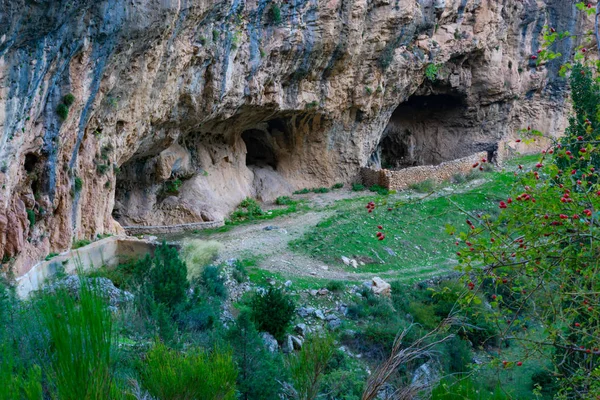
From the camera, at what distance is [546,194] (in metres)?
4.57

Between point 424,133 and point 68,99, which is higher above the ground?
point 68,99

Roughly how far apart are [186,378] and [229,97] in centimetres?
1331

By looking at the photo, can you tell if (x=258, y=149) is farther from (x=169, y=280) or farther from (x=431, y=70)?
(x=169, y=280)

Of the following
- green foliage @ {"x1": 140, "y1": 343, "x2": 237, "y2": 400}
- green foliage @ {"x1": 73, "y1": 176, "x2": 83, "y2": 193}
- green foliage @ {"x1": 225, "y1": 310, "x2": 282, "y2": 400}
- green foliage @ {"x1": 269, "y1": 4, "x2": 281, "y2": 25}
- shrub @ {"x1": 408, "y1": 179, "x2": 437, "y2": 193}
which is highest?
green foliage @ {"x1": 269, "y1": 4, "x2": 281, "y2": 25}

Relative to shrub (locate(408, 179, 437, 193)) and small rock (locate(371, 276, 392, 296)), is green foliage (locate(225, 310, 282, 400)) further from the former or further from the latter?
shrub (locate(408, 179, 437, 193))

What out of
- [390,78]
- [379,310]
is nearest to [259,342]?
[379,310]

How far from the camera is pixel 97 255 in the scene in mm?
12492

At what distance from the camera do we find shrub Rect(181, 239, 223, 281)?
41.2 feet

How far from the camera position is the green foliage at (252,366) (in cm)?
582

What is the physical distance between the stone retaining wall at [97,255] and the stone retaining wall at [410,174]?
11.6 meters

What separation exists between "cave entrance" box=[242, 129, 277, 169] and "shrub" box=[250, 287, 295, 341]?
12.8 m

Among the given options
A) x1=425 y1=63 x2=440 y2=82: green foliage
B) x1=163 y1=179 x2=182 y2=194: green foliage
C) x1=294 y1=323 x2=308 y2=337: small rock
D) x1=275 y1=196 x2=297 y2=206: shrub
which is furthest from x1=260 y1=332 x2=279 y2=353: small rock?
x1=425 y1=63 x2=440 y2=82: green foliage

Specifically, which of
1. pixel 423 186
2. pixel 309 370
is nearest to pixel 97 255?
pixel 309 370

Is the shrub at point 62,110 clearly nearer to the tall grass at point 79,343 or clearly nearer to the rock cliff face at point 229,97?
the rock cliff face at point 229,97
